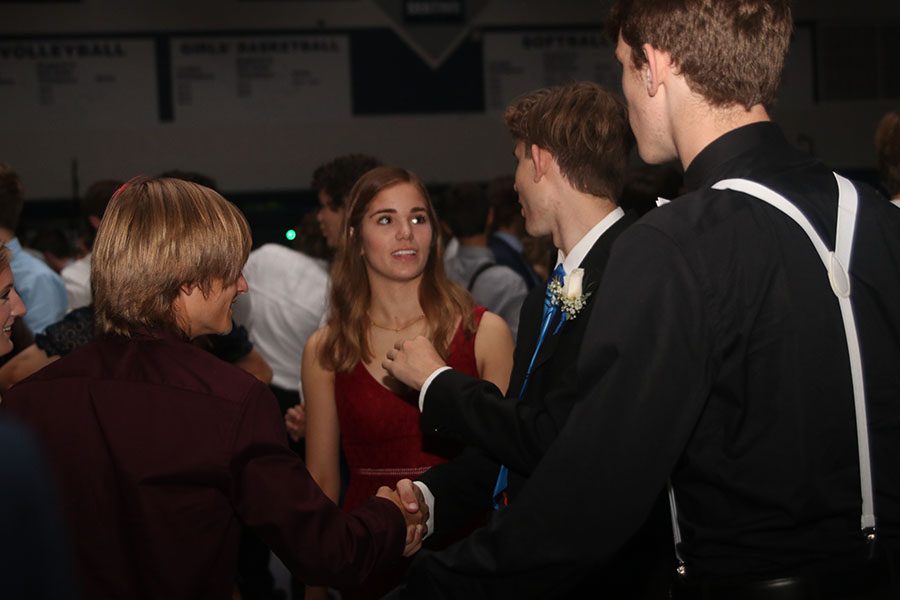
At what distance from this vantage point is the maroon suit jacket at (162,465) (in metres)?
1.56

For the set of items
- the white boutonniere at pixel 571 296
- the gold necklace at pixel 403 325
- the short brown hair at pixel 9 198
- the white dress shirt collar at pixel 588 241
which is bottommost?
the gold necklace at pixel 403 325

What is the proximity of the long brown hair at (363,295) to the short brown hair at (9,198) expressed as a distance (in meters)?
1.19

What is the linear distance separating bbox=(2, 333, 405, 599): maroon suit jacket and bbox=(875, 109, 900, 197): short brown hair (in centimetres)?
209

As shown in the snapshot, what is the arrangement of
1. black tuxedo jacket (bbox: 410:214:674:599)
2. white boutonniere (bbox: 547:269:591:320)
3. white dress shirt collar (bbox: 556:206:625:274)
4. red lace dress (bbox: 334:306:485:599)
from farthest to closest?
red lace dress (bbox: 334:306:485:599)
white dress shirt collar (bbox: 556:206:625:274)
white boutonniere (bbox: 547:269:591:320)
black tuxedo jacket (bbox: 410:214:674:599)

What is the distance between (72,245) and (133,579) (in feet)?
24.3

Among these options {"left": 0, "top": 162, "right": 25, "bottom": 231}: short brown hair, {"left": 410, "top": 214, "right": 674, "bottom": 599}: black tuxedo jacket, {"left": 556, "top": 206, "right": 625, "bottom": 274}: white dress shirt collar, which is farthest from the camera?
A: {"left": 0, "top": 162, "right": 25, "bottom": 231}: short brown hair

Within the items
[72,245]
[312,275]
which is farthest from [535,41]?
[312,275]

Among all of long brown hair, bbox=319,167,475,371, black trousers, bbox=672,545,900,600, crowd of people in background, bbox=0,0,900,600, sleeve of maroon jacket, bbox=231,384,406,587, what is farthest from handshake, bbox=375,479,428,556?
black trousers, bbox=672,545,900,600

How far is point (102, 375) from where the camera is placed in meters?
1.61

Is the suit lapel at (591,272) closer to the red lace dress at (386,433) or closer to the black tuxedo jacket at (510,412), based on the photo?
the black tuxedo jacket at (510,412)

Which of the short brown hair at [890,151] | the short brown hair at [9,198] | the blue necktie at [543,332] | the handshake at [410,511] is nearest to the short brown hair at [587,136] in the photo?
the blue necktie at [543,332]

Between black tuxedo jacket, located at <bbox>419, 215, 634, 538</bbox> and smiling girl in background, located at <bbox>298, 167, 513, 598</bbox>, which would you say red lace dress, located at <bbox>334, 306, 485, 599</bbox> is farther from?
black tuxedo jacket, located at <bbox>419, 215, 634, 538</bbox>

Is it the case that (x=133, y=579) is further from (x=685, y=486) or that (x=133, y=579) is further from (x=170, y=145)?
(x=170, y=145)

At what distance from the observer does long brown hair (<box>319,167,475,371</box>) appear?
2926 millimetres
